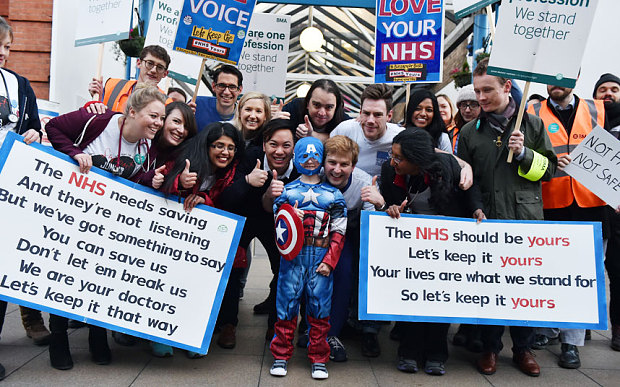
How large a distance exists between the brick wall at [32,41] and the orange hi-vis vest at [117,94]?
412 centimetres

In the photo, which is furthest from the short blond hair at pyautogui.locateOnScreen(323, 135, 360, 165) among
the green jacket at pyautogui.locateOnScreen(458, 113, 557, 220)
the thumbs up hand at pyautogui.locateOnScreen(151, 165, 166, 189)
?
the thumbs up hand at pyautogui.locateOnScreen(151, 165, 166, 189)

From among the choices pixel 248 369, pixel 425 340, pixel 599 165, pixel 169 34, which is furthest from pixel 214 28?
pixel 599 165

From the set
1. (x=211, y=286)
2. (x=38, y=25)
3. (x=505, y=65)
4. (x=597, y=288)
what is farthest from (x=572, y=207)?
(x=38, y=25)

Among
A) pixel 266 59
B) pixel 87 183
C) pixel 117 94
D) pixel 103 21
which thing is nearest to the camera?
pixel 87 183

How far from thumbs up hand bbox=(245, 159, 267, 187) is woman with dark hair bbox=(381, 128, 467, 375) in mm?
809

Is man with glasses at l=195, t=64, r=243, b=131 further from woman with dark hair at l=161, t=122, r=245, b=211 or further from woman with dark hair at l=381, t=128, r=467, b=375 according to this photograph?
woman with dark hair at l=381, t=128, r=467, b=375

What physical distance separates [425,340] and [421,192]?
0.98 m

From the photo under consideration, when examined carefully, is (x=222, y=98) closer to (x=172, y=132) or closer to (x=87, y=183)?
(x=172, y=132)

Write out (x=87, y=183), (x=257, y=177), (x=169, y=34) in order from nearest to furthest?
(x=87, y=183)
(x=257, y=177)
(x=169, y=34)

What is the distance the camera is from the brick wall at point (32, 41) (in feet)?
25.1

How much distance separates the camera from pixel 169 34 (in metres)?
5.80

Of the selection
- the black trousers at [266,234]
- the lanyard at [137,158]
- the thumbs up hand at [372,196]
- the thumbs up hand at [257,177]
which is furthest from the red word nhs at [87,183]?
the thumbs up hand at [372,196]

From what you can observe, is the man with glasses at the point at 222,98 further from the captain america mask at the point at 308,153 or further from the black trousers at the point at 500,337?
the black trousers at the point at 500,337

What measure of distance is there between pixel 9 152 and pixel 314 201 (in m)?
1.80
